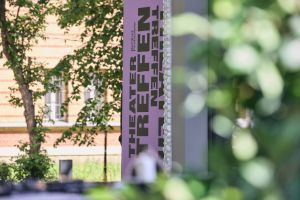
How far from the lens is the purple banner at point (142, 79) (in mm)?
8914

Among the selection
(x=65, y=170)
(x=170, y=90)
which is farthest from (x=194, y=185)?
(x=170, y=90)

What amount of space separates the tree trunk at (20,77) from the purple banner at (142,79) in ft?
15.6

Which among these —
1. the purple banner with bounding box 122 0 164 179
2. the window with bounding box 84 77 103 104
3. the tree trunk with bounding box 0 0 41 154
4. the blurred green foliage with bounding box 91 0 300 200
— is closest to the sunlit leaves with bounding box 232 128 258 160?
the blurred green foliage with bounding box 91 0 300 200

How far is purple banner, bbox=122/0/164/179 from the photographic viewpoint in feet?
29.2

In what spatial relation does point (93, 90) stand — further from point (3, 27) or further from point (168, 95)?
point (168, 95)

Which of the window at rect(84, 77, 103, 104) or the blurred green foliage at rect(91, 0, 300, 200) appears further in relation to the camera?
the window at rect(84, 77, 103, 104)

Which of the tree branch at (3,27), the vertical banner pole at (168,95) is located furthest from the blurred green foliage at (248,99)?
the tree branch at (3,27)

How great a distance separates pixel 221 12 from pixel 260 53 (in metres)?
0.12

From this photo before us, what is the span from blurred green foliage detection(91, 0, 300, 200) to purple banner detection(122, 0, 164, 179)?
22.7 feet

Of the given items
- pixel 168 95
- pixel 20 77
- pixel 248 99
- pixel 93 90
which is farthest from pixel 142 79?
pixel 248 99

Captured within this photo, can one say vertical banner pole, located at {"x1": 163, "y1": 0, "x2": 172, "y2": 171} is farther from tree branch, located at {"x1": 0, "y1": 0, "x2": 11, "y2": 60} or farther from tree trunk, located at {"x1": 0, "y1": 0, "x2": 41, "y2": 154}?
tree branch, located at {"x1": 0, "y1": 0, "x2": 11, "y2": 60}

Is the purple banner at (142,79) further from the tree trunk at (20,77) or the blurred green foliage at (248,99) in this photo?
the blurred green foliage at (248,99)

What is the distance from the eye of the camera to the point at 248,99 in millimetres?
1646

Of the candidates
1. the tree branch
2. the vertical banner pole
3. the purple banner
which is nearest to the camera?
the vertical banner pole
